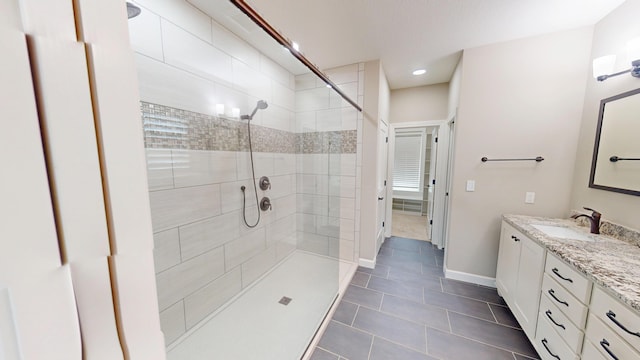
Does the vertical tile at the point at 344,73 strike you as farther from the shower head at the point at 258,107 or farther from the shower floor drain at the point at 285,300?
the shower floor drain at the point at 285,300

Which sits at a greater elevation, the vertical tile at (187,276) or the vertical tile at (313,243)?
the vertical tile at (187,276)

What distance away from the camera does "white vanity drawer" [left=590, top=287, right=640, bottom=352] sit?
36.6 inches

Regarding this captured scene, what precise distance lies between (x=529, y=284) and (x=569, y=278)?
1.57ft

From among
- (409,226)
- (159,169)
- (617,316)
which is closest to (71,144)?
(159,169)

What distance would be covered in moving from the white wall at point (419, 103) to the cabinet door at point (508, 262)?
188 cm

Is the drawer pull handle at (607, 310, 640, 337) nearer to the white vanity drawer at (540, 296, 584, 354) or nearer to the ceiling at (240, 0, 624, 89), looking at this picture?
the white vanity drawer at (540, 296, 584, 354)

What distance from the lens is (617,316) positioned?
101 centimetres

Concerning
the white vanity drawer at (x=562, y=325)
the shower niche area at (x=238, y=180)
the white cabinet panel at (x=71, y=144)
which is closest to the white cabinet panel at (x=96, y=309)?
the white cabinet panel at (x=71, y=144)

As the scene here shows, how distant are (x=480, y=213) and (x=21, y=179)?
3023mm

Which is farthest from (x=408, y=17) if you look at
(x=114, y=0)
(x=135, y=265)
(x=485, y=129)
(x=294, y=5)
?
(x=135, y=265)

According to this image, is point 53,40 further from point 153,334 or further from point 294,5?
point 294,5

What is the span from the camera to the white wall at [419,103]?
3.29m

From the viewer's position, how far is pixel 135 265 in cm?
30

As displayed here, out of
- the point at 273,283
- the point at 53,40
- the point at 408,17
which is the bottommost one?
the point at 273,283
